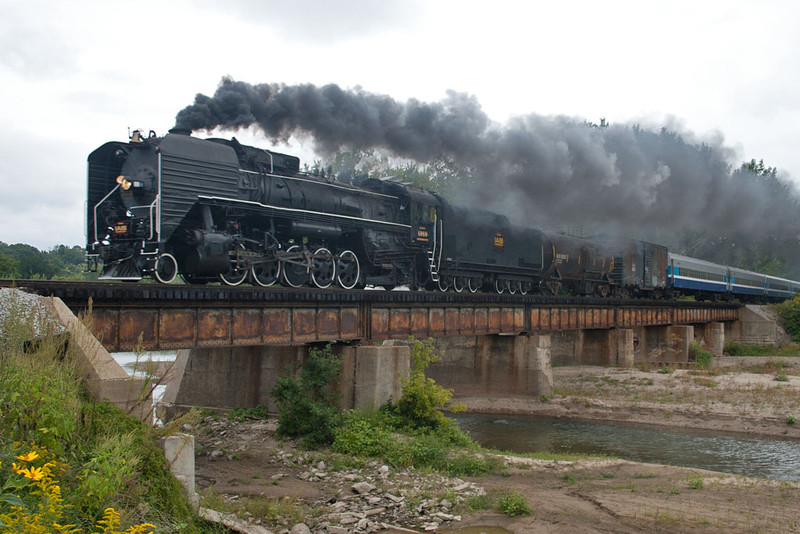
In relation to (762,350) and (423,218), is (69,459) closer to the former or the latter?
(423,218)

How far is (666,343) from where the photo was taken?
134 ft

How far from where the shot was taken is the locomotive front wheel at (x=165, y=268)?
13125 mm

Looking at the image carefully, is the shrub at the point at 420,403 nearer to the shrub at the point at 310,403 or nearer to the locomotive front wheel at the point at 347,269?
the shrub at the point at 310,403

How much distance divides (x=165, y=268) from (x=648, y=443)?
14.9 meters

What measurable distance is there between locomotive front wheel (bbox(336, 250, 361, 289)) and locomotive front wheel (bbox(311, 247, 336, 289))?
23 centimetres

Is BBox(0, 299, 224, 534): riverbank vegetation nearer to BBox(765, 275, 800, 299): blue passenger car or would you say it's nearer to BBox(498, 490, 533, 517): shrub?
BBox(498, 490, 533, 517): shrub

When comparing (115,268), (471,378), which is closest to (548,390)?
(471,378)

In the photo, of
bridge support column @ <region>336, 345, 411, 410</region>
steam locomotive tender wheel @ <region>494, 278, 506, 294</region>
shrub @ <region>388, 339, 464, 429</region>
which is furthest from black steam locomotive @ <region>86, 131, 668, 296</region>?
shrub @ <region>388, 339, 464, 429</region>

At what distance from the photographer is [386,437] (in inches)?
555

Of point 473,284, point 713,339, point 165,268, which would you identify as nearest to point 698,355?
point 713,339

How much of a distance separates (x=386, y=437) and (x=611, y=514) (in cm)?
539

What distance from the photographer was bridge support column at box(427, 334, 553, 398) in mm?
25453

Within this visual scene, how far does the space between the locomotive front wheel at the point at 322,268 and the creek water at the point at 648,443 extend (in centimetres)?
682

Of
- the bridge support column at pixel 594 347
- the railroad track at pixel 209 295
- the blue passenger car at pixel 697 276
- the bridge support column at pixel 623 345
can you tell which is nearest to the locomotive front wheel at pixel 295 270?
the railroad track at pixel 209 295
